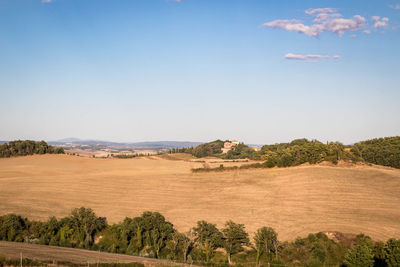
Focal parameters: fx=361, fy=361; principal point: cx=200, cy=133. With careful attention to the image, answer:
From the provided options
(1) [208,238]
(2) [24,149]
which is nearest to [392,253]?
(1) [208,238]

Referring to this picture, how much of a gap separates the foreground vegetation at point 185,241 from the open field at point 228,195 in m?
3.56

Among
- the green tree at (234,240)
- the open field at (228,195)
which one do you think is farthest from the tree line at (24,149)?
the green tree at (234,240)

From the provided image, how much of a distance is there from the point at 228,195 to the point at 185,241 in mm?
21522

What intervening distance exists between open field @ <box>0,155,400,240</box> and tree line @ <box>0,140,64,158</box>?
16762 mm

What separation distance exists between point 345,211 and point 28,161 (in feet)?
221

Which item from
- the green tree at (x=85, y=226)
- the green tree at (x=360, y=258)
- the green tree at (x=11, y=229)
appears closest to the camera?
the green tree at (x=360, y=258)

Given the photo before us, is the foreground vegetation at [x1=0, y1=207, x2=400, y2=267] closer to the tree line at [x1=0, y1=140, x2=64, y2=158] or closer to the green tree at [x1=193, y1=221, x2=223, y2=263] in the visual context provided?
the green tree at [x1=193, y1=221, x2=223, y2=263]

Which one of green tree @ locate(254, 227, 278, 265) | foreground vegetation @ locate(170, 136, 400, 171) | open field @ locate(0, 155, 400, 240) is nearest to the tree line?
open field @ locate(0, 155, 400, 240)

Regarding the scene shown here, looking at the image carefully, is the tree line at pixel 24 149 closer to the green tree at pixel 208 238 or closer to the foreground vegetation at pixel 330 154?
the foreground vegetation at pixel 330 154

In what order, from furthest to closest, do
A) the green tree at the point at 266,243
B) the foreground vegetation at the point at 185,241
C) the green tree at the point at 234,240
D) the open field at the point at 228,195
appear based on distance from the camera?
the open field at the point at 228,195 < the green tree at the point at 234,240 < the green tree at the point at 266,243 < the foreground vegetation at the point at 185,241

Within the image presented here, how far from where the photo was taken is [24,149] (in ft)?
297

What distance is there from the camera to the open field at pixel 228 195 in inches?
1623

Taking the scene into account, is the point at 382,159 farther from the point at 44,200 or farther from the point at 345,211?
the point at 44,200

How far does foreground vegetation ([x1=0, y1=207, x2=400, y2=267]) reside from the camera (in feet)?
106
